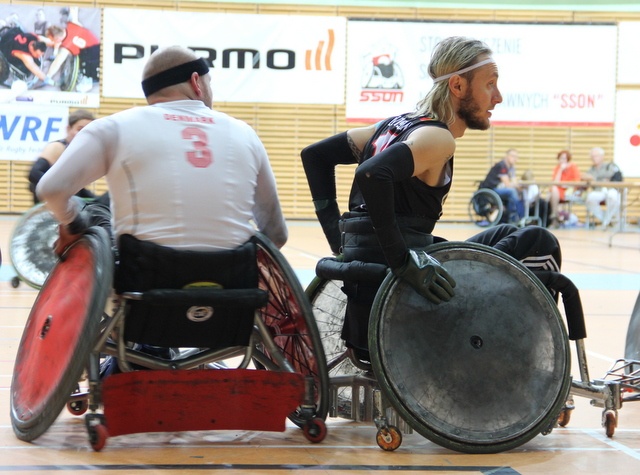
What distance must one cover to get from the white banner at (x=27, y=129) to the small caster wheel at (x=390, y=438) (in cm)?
1292

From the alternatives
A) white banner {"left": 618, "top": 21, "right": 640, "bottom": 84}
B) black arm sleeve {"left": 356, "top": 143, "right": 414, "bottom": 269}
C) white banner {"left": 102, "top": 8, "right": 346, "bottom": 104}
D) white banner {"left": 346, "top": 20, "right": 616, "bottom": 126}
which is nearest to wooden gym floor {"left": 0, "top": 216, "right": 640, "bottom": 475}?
black arm sleeve {"left": 356, "top": 143, "right": 414, "bottom": 269}

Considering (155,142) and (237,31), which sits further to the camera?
(237,31)

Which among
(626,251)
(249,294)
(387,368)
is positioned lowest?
(626,251)

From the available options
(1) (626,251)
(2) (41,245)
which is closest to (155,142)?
(2) (41,245)

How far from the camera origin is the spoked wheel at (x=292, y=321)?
2.96m

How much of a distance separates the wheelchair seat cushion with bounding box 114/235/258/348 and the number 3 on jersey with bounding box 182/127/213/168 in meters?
0.28

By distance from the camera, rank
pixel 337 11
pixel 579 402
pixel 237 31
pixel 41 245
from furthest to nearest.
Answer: pixel 337 11
pixel 237 31
pixel 41 245
pixel 579 402

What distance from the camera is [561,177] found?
16156mm

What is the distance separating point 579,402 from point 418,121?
1505 millimetres

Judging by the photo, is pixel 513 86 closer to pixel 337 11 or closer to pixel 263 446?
pixel 337 11

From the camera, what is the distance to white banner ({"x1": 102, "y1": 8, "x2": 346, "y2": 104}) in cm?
1516

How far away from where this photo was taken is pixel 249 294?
2832mm

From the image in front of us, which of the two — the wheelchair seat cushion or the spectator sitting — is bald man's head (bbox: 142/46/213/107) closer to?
the wheelchair seat cushion

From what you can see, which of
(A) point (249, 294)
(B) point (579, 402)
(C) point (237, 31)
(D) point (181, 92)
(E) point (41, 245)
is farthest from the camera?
(C) point (237, 31)
